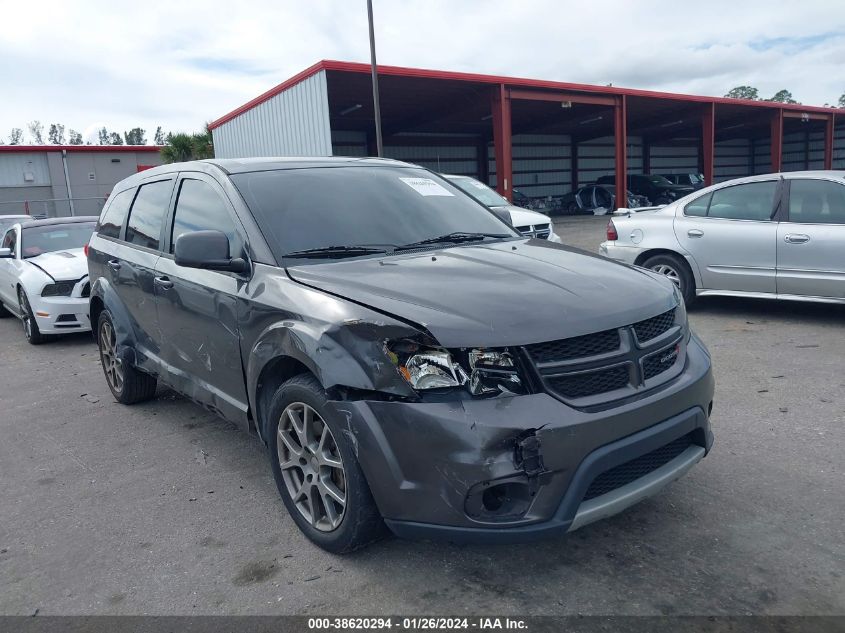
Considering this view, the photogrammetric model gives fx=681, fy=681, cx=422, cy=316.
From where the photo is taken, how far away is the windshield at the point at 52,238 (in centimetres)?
901

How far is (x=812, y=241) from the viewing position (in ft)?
21.8

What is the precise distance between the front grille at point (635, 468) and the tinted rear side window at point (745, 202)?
5.10 metres

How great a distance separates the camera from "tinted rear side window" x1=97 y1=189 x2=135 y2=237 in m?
5.13

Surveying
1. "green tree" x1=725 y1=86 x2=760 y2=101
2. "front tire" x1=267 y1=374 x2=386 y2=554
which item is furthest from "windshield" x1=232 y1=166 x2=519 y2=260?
"green tree" x1=725 y1=86 x2=760 y2=101

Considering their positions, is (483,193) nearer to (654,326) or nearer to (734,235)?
(734,235)

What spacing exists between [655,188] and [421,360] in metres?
29.4

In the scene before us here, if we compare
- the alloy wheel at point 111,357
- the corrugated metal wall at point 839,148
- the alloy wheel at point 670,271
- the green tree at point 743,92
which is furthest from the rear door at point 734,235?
the green tree at point 743,92

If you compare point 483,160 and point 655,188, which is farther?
point 483,160

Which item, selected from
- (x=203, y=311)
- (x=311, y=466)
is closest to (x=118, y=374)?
(x=203, y=311)

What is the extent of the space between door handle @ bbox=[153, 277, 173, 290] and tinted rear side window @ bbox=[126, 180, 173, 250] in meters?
0.28

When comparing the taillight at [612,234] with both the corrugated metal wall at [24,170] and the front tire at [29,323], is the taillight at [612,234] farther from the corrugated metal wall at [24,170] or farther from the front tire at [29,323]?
the corrugated metal wall at [24,170]

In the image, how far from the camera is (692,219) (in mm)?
7586

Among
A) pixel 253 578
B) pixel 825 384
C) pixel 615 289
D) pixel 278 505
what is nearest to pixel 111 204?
pixel 278 505

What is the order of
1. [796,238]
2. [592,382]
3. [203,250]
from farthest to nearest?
[796,238] → [203,250] → [592,382]
